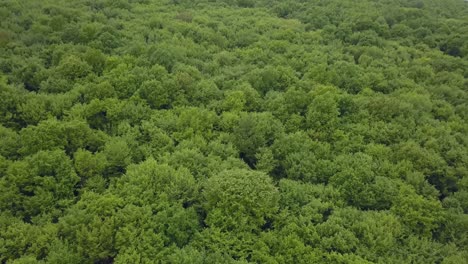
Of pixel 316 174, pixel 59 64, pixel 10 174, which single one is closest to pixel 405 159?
pixel 316 174

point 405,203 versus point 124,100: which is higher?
point 124,100

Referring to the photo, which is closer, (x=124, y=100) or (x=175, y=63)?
(x=124, y=100)

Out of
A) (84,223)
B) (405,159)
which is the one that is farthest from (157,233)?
(405,159)

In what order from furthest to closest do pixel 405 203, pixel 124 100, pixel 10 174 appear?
pixel 124 100
pixel 405 203
pixel 10 174

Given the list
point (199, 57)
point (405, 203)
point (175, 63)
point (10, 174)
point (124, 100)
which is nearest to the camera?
point (10, 174)

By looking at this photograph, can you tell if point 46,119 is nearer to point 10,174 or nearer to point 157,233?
point 10,174

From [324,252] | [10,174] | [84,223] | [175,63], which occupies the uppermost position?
[175,63]

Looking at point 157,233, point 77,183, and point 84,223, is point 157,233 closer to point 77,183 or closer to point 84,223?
point 84,223
